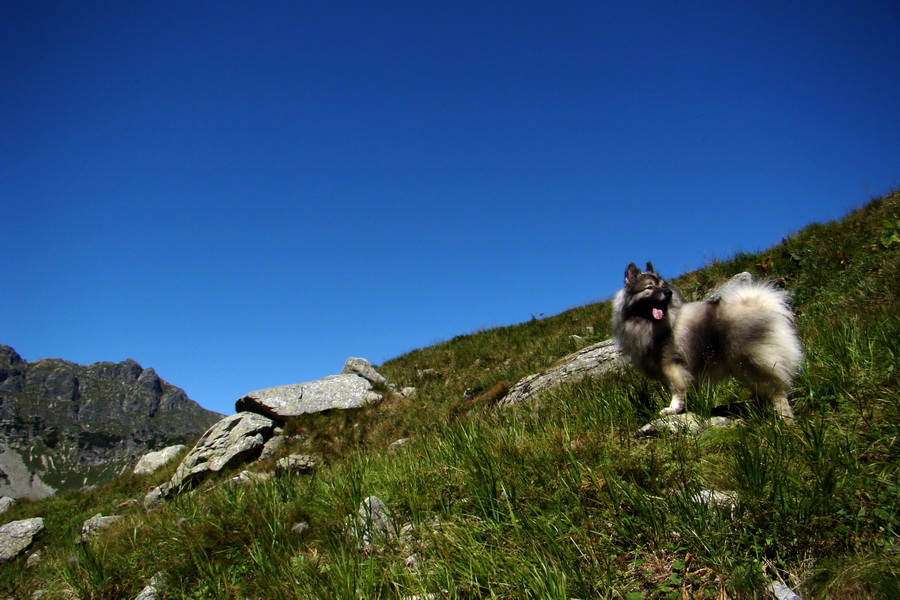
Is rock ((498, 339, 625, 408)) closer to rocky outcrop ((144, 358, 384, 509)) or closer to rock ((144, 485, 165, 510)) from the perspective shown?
rocky outcrop ((144, 358, 384, 509))

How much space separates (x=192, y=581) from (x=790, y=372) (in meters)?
5.94

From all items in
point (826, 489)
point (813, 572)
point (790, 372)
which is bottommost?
point (813, 572)

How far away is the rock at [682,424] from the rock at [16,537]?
14967 millimetres

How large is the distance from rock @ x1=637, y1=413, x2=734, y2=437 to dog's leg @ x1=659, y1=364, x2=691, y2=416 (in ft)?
2.57

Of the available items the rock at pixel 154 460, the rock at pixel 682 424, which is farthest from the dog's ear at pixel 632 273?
the rock at pixel 154 460

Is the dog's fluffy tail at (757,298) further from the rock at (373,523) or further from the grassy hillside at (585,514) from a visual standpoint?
the rock at (373,523)

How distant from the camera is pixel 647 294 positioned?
20.7ft

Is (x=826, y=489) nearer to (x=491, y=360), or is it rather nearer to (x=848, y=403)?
(x=848, y=403)

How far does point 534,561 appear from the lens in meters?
2.97

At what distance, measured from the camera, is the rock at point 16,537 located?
1217cm

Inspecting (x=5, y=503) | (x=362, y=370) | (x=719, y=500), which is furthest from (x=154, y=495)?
(x=719, y=500)

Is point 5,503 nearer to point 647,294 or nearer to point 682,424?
point 647,294

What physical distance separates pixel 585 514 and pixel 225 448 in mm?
14788

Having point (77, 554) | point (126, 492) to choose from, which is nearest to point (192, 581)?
point (77, 554)
